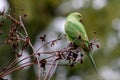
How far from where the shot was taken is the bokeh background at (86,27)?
571 inches

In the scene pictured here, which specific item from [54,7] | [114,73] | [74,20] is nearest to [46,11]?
[54,7]

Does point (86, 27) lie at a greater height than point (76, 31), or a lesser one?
lesser

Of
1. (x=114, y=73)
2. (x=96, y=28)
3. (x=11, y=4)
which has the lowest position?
(x=114, y=73)

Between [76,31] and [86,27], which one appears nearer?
[76,31]

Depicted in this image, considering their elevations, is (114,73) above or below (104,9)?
below

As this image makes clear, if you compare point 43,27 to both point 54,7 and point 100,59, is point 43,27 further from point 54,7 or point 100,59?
point 100,59

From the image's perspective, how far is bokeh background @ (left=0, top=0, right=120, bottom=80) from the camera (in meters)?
14.5

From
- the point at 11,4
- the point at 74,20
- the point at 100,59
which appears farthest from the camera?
the point at 100,59

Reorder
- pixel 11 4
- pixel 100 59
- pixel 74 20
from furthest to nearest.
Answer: pixel 100 59, pixel 11 4, pixel 74 20

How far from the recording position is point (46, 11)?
1496 cm

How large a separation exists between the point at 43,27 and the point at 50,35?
728 mm

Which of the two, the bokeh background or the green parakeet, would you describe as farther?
the bokeh background

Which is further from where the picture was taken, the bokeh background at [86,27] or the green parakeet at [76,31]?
the bokeh background at [86,27]

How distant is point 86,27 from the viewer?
14.7 metres
